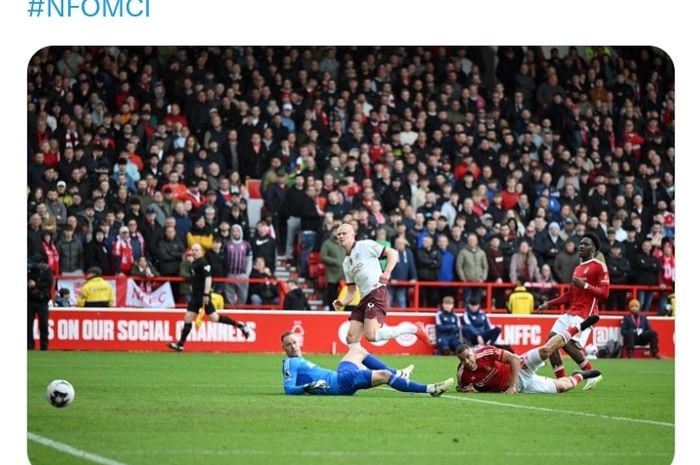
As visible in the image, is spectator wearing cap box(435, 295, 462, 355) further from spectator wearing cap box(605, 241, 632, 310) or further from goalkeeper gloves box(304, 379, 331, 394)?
goalkeeper gloves box(304, 379, 331, 394)

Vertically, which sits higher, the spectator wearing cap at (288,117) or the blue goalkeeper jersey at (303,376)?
the spectator wearing cap at (288,117)

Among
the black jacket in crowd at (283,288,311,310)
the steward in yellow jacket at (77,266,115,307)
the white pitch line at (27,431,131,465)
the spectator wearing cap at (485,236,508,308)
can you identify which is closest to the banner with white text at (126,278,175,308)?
the steward in yellow jacket at (77,266,115,307)

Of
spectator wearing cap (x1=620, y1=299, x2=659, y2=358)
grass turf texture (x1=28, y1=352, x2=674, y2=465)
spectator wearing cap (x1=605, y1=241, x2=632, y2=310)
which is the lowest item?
spectator wearing cap (x1=620, y1=299, x2=659, y2=358)

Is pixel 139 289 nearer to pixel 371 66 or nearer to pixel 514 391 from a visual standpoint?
pixel 371 66

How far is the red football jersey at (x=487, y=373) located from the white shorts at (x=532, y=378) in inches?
10.6

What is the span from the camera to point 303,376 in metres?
14.3

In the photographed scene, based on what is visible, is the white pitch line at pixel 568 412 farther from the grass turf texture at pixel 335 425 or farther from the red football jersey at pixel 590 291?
the red football jersey at pixel 590 291

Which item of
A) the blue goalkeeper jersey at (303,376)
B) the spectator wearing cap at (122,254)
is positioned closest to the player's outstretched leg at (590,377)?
the blue goalkeeper jersey at (303,376)

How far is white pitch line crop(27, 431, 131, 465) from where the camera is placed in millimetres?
9539

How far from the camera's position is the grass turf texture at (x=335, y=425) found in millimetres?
10055

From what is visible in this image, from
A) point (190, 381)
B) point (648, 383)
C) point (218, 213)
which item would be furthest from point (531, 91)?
point (190, 381)

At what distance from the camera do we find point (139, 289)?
25297 millimetres

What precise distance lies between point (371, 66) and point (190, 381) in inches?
582

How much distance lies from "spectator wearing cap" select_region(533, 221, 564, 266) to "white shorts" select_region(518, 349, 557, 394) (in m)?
11.8
